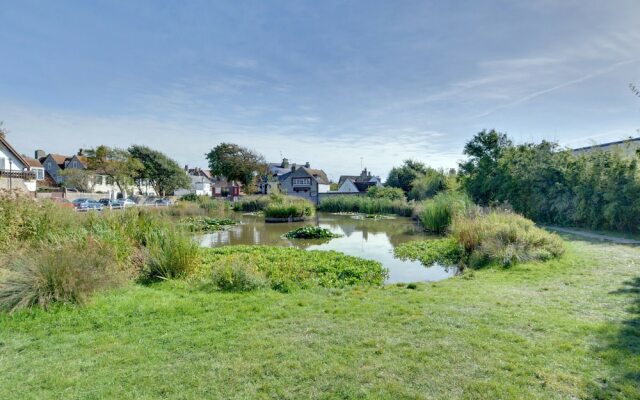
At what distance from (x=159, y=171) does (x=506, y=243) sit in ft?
155

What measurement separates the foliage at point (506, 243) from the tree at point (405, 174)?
30918mm

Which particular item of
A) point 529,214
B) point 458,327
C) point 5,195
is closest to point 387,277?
point 458,327

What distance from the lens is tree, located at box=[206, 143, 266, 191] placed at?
171 feet

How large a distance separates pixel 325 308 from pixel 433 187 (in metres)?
27.4

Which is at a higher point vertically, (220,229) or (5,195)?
(5,195)

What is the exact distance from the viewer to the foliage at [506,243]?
841 cm

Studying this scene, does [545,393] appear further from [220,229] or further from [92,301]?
[220,229]

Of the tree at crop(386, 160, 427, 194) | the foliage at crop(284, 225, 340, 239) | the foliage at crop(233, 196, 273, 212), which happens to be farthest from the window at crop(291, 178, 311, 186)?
the foliage at crop(284, 225, 340, 239)

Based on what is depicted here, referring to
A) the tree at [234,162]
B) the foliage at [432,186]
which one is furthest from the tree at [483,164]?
the tree at [234,162]

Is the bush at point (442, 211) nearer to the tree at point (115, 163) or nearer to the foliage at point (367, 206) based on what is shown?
the foliage at point (367, 206)

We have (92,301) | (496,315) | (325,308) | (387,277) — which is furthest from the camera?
(387,277)

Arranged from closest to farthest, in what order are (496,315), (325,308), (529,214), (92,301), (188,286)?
(496,315), (325,308), (92,301), (188,286), (529,214)

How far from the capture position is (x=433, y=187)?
99.9 feet

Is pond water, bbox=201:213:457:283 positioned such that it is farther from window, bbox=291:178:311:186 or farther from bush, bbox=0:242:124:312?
window, bbox=291:178:311:186
